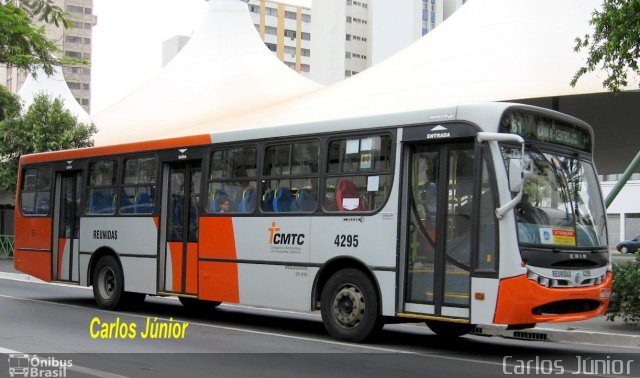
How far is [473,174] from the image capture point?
31.8ft

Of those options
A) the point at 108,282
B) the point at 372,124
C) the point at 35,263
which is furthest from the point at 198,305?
the point at 372,124

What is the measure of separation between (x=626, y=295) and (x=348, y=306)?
453cm

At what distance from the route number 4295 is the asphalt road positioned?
4.34 ft

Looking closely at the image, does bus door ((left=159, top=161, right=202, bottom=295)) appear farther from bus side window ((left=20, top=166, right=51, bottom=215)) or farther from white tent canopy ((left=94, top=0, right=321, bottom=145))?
white tent canopy ((left=94, top=0, right=321, bottom=145))

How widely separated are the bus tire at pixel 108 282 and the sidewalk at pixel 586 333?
268 inches

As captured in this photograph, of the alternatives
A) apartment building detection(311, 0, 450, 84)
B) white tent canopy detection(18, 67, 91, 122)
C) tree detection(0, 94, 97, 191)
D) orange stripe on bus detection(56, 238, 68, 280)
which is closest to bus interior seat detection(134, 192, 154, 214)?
orange stripe on bus detection(56, 238, 68, 280)

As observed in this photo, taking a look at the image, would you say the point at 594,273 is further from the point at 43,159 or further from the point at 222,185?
the point at 43,159

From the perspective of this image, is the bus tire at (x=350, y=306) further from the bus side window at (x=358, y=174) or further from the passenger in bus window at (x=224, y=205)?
the passenger in bus window at (x=224, y=205)

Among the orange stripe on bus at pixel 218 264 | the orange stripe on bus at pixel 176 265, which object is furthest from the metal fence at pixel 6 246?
the orange stripe on bus at pixel 218 264

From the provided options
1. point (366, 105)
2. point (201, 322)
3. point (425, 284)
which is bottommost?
point (201, 322)

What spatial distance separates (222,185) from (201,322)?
2379 millimetres

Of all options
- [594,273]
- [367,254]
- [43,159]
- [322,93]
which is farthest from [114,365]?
[322,93]

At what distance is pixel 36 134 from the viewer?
35469 mm

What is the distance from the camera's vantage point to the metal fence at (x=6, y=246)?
34.8 meters
